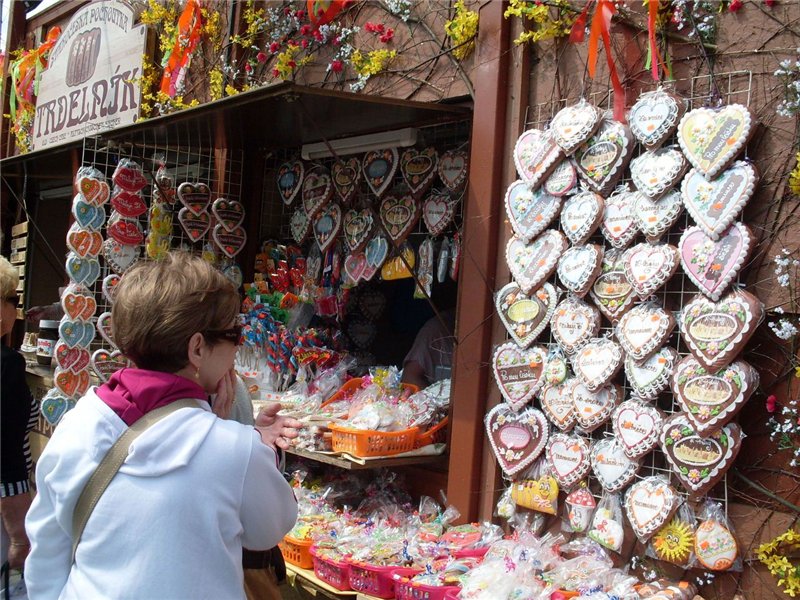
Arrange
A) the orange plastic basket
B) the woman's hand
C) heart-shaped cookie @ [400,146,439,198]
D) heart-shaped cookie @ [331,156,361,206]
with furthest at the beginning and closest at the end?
heart-shaped cookie @ [331,156,361,206] < heart-shaped cookie @ [400,146,439,198] < the orange plastic basket < the woman's hand

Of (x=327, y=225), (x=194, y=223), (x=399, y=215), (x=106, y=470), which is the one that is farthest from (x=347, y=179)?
(x=106, y=470)

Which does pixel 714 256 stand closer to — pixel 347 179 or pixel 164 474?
pixel 164 474

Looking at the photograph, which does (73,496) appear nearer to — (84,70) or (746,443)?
(746,443)

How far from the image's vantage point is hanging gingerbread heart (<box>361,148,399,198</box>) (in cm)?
422

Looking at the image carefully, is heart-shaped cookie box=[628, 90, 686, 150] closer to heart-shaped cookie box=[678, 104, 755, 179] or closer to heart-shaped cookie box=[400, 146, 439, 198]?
heart-shaped cookie box=[678, 104, 755, 179]

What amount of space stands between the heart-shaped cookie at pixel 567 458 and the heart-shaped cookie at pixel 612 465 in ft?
0.15

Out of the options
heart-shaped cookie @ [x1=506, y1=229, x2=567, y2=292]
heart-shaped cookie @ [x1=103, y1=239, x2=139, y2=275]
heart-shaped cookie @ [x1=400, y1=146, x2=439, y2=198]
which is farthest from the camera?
heart-shaped cookie @ [x1=103, y1=239, x2=139, y2=275]

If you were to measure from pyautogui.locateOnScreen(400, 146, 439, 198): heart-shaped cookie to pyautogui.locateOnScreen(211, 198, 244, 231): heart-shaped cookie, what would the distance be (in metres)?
1.40

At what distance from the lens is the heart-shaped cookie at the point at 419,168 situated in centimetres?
402

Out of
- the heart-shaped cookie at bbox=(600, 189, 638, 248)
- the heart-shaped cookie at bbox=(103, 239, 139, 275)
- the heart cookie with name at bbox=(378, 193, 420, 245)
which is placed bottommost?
the heart-shaped cookie at bbox=(103, 239, 139, 275)

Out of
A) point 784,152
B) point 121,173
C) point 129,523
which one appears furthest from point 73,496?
point 121,173

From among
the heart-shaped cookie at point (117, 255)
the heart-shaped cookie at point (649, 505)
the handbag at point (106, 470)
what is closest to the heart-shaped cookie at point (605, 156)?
the heart-shaped cookie at point (649, 505)

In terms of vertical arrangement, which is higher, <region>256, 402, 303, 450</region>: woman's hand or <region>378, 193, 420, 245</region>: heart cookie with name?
<region>378, 193, 420, 245</region>: heart cookie with name

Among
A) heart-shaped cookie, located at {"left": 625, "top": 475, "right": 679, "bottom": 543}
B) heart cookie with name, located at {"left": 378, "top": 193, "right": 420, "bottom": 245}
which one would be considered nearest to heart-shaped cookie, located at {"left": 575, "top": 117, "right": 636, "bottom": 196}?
heart-shaped cookie, located at {"left": 625, "top": 475, "right": 679, "bottom": 543}
